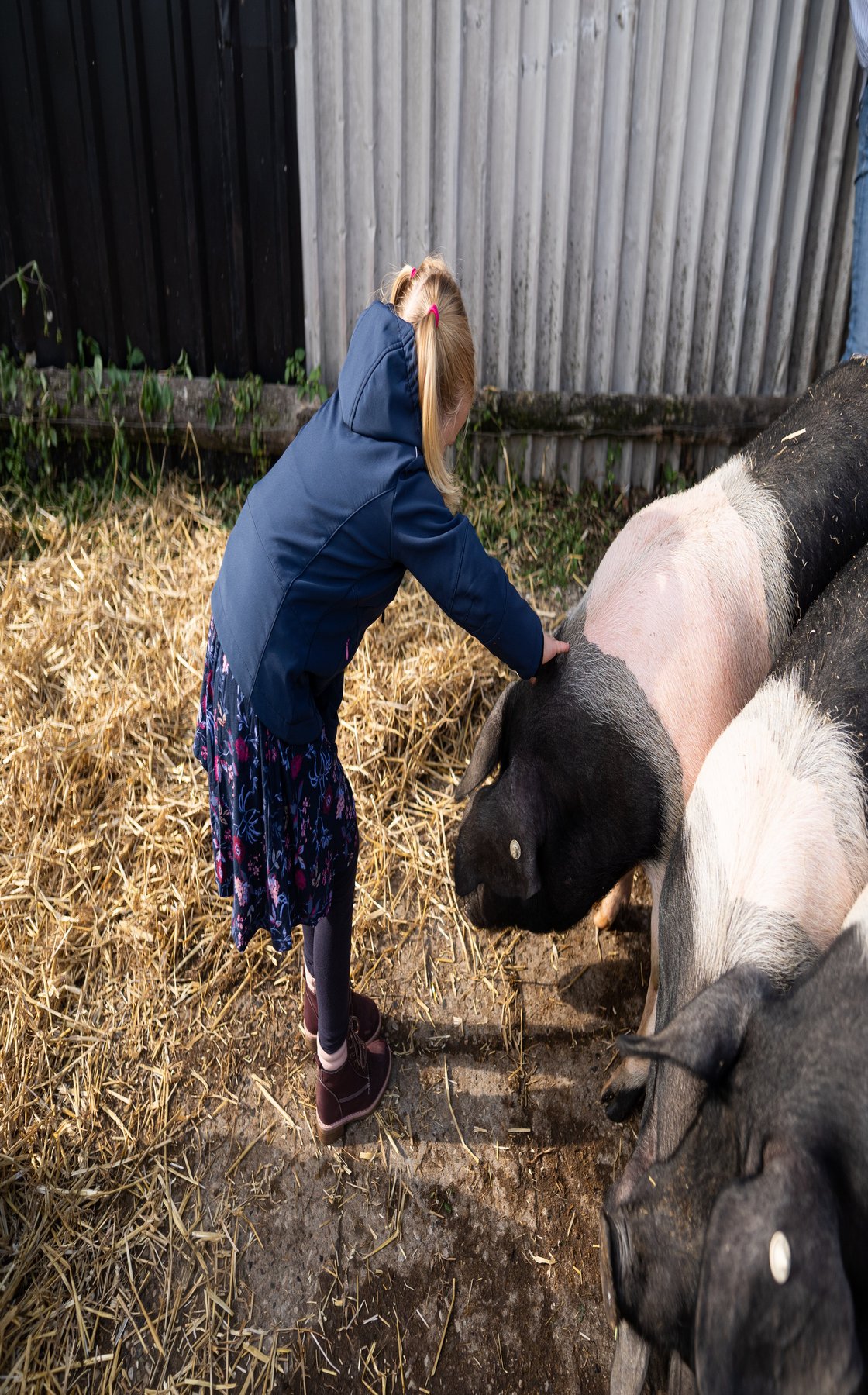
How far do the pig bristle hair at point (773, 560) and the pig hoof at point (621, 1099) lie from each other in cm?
113

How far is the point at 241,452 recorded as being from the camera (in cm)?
454

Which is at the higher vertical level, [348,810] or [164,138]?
[164,138]

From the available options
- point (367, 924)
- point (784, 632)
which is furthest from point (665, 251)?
point (367, 924)

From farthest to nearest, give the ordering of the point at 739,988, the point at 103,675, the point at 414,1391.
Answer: the point at 103,675, the point at 414,1391, the point at 739,988

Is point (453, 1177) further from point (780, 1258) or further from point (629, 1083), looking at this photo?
point (780, 1258)

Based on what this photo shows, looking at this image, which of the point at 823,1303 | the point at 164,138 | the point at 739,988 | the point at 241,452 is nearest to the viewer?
the point at 823,1303

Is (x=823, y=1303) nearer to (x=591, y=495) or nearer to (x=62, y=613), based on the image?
(x=62, y=613)

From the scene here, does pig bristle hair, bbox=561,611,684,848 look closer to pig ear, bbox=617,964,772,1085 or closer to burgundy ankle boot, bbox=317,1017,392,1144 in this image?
pig ear, bbox=617,964,772,1085

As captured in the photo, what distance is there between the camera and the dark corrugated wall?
4.05 meters

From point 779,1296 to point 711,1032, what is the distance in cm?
38

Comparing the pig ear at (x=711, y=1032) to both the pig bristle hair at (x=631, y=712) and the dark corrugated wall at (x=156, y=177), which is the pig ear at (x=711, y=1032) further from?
the dark corrugated wall at (x=156, y=177)

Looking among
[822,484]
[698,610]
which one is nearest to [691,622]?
[698,610]

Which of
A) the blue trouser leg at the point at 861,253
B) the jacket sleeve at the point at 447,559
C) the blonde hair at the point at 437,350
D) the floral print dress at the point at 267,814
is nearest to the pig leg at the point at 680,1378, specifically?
the floral print dress at the point at 267,814

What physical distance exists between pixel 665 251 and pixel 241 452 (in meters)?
1.92
